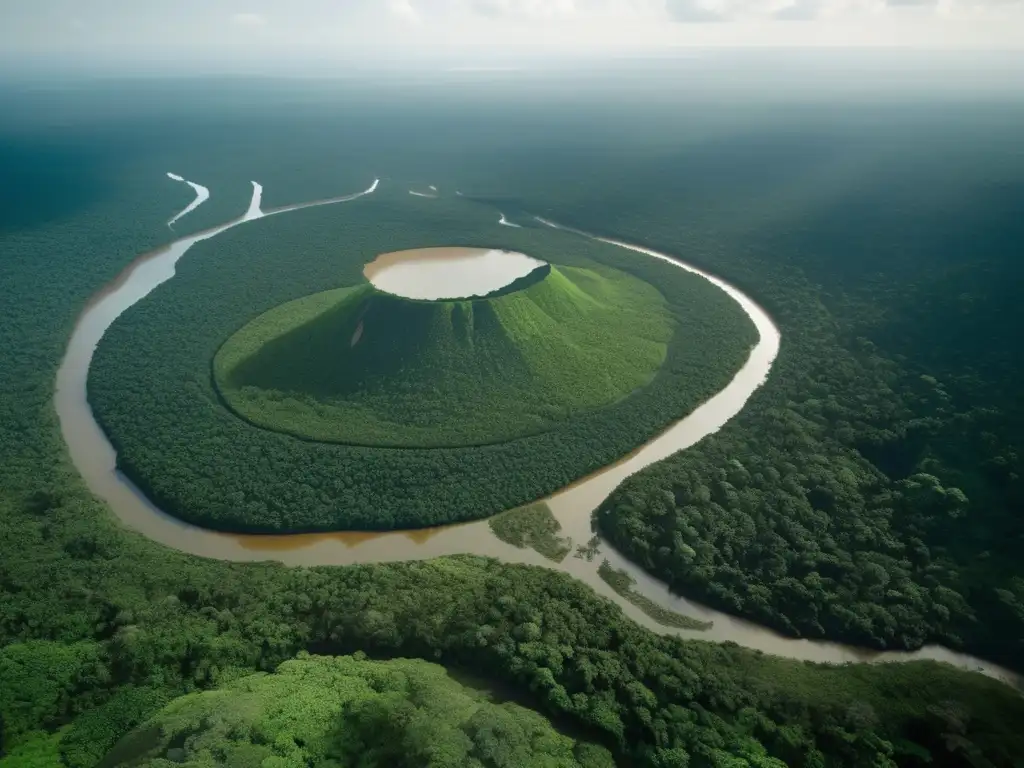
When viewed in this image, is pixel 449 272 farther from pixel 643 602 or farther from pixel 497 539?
pixel 643 602

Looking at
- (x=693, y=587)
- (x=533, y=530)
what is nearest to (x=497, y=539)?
(x=533, y=530)

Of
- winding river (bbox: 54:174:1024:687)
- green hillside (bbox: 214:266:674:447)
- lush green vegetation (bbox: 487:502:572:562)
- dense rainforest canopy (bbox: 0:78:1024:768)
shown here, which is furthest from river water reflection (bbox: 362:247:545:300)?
lush green vegetation (bbox: 487:502:572:562)

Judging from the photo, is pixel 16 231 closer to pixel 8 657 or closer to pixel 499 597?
pixel 8 657

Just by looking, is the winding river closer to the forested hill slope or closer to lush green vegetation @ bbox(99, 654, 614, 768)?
the forested hill slope

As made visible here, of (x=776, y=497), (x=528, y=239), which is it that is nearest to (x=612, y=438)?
(x=776, y=497)

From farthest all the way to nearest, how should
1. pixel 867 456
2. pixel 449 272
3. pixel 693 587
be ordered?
A: pixel 449 272, pixel 867 456, pixel 693 587

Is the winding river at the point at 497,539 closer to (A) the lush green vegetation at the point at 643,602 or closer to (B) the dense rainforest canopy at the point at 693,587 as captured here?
(A) the lush green vegetation at the point at 643,602

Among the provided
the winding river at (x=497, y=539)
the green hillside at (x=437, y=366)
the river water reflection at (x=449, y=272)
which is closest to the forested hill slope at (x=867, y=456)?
the winding river at (x=497, y=539)
